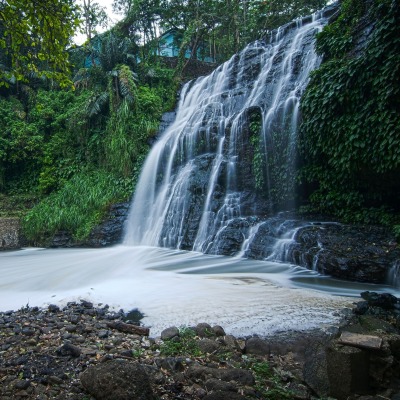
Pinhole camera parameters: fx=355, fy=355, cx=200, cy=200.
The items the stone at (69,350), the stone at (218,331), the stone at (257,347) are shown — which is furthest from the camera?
the stone at (218,331)

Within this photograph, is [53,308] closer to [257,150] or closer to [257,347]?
[257,347]

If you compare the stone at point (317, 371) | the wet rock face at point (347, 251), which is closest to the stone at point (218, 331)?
the stone at point (317, 371)

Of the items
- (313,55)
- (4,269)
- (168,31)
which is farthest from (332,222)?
(168,31)

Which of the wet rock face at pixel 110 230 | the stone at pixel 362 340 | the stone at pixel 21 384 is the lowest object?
the stone at pixel 21 384

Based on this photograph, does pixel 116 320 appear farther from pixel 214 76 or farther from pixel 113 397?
pixel 214 76

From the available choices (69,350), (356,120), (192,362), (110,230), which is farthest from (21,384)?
(110,230)

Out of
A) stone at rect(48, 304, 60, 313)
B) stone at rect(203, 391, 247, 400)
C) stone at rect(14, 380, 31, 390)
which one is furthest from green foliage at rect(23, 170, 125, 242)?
stone at rect(203, 391, 247, 400)

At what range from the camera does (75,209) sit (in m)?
12.9

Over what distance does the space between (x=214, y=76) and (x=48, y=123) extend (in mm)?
8051

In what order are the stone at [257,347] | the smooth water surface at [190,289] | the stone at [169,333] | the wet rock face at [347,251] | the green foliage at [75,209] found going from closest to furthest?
the stone at [257,347] → the stone at [169,333] → the smooth water surface at [190,289] → the wet rock face at [347,251] → the green foliage at [75,209]

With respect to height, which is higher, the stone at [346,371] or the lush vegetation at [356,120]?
the lush vegetation at [356,120]

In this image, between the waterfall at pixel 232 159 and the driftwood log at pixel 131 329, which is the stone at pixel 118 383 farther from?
the waterfall at pixel 232 159

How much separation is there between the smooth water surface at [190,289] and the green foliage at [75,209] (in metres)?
3.30

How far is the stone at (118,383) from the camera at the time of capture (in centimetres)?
243
